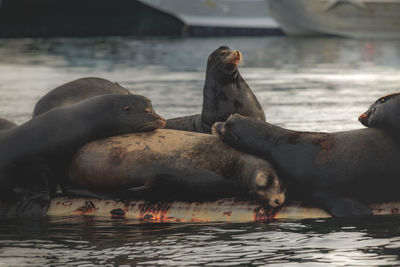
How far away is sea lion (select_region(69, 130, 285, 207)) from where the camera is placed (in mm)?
6707

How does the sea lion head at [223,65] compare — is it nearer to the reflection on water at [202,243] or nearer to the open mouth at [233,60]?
the open mouth at [233,60]

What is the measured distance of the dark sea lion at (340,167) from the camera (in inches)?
259

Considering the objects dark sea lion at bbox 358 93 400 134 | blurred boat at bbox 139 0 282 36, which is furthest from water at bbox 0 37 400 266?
blurred boat at bbox 139 0 282 36

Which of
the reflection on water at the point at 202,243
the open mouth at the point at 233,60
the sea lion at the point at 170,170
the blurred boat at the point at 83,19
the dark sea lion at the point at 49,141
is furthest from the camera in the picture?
the blurred boat at the point at 83,19

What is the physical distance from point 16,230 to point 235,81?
2807mm

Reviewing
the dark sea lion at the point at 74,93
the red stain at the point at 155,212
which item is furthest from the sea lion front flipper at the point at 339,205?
the dark sea lion at the point at 74,93

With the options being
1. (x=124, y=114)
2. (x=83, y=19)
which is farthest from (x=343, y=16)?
(x=124, y=114)

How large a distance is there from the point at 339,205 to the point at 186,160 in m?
1.14

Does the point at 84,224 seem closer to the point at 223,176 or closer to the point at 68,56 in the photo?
the point at 223,176

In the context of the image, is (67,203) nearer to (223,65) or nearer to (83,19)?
(223,65)

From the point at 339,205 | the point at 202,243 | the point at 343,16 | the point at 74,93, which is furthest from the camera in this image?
the point at 343,16

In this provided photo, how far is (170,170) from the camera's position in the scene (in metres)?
6.71

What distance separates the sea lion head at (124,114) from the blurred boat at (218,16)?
4638 cm

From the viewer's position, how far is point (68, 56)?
102 ft
